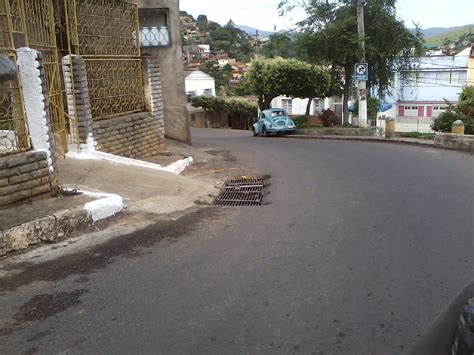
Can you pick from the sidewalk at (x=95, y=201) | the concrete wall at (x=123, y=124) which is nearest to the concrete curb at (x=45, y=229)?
the sidewalk at (x=95, y=201)

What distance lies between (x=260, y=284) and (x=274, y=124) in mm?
20688

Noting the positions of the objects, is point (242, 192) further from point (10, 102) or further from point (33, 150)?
point (10, 102)

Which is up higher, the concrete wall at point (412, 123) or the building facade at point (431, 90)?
the building facade at point (431, 90)

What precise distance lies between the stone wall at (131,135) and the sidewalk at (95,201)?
0.82 m

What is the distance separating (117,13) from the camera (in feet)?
40.3

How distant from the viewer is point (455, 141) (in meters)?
16.1

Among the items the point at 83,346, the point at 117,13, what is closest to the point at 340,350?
the point at 83,346

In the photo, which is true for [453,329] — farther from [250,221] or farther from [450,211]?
[450,211]

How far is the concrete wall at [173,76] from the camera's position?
1530cm

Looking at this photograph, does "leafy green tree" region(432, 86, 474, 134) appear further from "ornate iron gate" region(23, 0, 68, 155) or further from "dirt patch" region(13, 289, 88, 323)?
"dirt patch" region(13, 289, 88, 323)

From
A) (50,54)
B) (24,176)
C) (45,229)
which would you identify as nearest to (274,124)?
(50,54)

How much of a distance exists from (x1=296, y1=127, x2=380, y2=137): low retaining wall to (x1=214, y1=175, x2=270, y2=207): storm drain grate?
11715 mm

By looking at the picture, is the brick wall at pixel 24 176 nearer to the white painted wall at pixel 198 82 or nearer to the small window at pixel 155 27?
the small window at pixel 155 27

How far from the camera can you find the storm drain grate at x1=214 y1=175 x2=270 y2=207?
8.98 m
